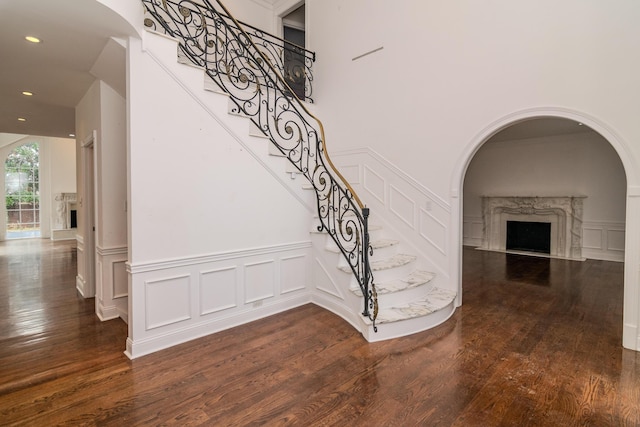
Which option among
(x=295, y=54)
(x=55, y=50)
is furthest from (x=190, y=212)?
(x=295, y=54)

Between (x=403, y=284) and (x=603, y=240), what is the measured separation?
20.7 feet

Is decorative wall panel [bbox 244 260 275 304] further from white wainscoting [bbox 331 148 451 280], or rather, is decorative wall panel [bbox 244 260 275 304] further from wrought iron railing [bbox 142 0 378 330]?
white wainscoting [bbox 331 148 451 280]

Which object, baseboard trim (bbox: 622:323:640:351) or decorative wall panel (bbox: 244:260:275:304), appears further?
decorative wall panel (bbox: 244:260:275:304)

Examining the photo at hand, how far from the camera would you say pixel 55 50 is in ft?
10.3

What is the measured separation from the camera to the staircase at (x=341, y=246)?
10.7 feet

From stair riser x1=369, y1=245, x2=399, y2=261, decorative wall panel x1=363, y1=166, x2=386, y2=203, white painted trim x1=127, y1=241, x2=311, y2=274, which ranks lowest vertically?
stair riser x1=369, y1=245, x2=399, y2=261

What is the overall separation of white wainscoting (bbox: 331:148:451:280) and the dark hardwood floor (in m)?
0.92

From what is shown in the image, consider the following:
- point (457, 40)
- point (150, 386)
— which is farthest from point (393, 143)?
point (150, 386)

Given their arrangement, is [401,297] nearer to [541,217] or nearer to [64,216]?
[541,217]

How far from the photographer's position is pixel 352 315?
3.63 m

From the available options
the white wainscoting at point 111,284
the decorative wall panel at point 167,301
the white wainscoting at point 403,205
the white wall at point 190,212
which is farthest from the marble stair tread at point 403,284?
the white wainscoting at point 111,284

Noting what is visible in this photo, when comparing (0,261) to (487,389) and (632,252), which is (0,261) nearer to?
(487,389)

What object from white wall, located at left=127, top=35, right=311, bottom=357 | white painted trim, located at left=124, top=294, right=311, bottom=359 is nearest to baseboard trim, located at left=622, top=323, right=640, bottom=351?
white painted trim, located at left=124, top=294, right=311, bottom=359

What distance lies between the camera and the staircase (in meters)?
3.27
